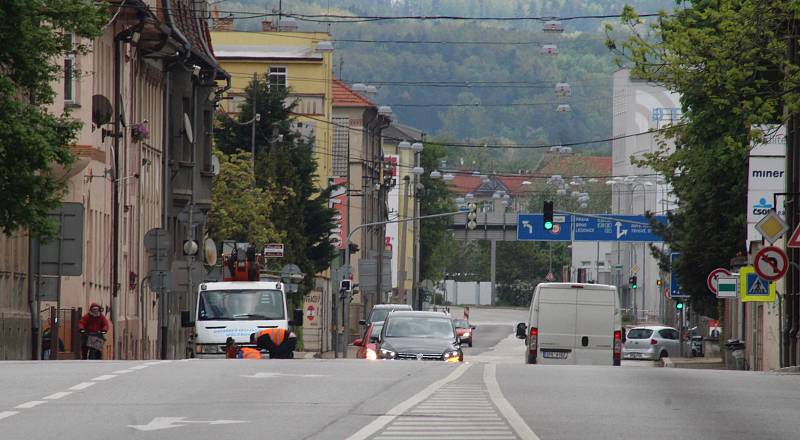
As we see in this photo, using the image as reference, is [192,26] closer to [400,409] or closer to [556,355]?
[556,355]

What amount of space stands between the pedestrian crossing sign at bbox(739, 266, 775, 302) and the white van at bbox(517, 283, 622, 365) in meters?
2.89

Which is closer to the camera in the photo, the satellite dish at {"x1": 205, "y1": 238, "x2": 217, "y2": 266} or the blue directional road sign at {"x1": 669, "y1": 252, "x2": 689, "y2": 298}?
the satellite dish at {"x1": 205, "y1": 238, "x2": 217, "y2": 266}

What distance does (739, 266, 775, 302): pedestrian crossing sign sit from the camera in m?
36.5

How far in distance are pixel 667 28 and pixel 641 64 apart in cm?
103

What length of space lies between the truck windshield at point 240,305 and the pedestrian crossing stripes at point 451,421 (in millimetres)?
21897

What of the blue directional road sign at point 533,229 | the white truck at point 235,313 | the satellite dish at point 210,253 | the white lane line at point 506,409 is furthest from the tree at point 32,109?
the blue directional road sign at point 533,229

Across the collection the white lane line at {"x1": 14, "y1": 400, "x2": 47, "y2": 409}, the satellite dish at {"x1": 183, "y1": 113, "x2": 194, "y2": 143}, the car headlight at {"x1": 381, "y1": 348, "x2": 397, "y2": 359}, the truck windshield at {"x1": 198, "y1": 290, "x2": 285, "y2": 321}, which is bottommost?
the car headlight at {"x1": 381, "y1": 348, "x2": 397, "y2": 359}

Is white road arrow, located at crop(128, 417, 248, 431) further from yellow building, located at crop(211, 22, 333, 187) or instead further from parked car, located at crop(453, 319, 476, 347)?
yellow building, located at crop(211, 22, 333, 187)

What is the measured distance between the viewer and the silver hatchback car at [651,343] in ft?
A: 234

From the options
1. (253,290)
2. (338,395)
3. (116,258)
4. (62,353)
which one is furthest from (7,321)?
(338,395)

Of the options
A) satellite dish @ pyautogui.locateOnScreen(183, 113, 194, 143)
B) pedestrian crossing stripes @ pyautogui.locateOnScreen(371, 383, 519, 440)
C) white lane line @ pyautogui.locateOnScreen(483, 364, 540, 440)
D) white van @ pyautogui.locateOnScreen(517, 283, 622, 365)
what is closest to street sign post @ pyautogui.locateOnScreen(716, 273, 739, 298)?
white van @ pyautogui.locateOnScreen(517, 283, 622, 365)

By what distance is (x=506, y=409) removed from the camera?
53.9 feet

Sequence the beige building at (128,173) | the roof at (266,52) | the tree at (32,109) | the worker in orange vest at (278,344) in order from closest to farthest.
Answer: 1. the tree at (32,109)
2. the worker in orange vest at (278,344)
3. the beige building at (128,173)
4. the roof at (266,52)

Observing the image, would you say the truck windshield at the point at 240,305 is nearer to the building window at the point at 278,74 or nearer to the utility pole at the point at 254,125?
the utility pole at the point at 254,125
